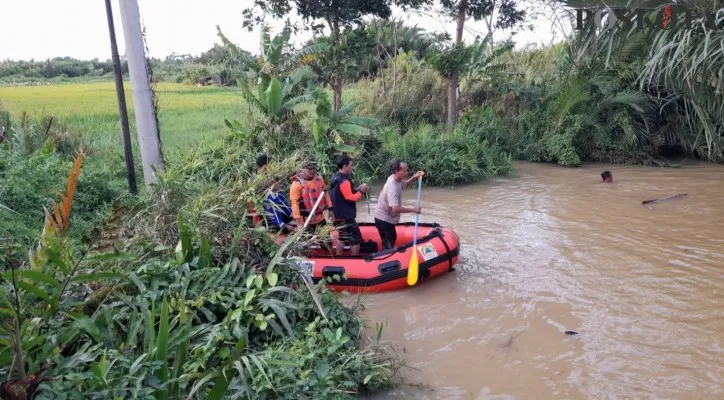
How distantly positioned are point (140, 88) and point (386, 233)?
3.12m

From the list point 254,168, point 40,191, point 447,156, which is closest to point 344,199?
point 254,168

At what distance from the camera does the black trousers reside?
→ 6.62 m

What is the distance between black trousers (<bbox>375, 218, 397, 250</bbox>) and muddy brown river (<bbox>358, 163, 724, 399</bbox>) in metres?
0.68

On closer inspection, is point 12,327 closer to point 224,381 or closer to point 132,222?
point 224,381

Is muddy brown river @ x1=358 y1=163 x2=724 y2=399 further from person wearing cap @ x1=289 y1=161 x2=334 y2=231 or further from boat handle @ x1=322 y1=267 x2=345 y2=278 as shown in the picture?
person wearing cap @ x1=289 y1=161 x2=334 y2=231

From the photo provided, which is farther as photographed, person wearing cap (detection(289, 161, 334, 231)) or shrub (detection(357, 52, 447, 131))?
shrub (detection(357, 52, 447, 131))

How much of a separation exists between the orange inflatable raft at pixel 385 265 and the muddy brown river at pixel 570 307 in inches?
6.0

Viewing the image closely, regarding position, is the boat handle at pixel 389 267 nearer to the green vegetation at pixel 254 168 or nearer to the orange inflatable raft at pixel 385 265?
the orange inflatable raft at pixel 385 265

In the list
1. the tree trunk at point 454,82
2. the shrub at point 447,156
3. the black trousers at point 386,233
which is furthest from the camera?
the tree trunk at point 454,82

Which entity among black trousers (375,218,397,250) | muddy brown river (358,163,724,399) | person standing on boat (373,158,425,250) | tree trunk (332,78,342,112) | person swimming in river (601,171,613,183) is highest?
tree trunk (332,78,342,112)

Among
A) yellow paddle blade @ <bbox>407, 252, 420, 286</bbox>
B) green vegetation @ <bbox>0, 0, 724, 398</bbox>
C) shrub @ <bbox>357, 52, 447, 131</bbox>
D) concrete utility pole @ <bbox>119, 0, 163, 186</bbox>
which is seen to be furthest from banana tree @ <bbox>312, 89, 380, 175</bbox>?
→ shrub @ <bbox>357, 52, 447, 131</bbox>

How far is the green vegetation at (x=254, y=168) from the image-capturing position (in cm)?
305

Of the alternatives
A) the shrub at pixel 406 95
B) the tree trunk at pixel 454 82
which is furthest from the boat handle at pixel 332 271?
the shrub at pixel 406 95

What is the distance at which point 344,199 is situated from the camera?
6445 mm
